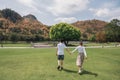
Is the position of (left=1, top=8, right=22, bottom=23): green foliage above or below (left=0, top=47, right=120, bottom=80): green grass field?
above

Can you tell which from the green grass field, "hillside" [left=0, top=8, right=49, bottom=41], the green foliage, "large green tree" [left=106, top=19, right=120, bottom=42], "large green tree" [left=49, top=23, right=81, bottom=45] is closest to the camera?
the green grass field

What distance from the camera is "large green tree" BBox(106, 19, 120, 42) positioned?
99.4 m

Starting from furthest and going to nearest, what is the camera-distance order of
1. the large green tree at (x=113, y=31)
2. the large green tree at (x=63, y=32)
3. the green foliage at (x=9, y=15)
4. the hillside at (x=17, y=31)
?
1. the green foliage at (x=9, y=15)
2. the large green tree at (x=113, y=31)
3. the hillside at (x=17, y=31)
4. the large green tree at (x=63, y=32)

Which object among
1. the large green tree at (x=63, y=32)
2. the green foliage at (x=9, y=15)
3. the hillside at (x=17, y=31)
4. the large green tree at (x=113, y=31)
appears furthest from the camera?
the green foliage at (x=9, y=15)

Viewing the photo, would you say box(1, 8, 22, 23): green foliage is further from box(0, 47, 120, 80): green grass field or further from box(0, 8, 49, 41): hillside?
box(0, 47, 120, 80): green grass field

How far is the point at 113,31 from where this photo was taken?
101688 mm

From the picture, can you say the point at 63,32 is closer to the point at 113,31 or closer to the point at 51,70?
the point at 113,31

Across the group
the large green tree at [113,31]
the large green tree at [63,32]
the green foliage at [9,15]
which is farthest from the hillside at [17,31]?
the large green tree at [113,31]

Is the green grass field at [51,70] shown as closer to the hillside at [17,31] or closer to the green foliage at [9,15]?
the hillside at [17,31]

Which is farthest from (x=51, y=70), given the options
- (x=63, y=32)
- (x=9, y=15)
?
(x=9, y=15)

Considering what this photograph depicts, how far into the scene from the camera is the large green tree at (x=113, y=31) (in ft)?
326

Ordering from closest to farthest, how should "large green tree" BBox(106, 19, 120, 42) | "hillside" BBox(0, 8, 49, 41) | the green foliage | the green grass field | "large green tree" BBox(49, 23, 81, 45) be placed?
the green grass field → "large green tree" BBox(49, 23, 81, 45) → "hillside" BBox(0, 8, 49, 41) → "large green tree" BBox(106, 19, 120, 42) → the green foliage

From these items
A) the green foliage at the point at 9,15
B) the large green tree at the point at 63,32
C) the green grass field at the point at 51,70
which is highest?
the green foliage at the point at 9,15

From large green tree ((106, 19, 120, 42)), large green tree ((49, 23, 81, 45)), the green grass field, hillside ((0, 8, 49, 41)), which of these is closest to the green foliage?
hillside ((0, 8, 49, 41))
